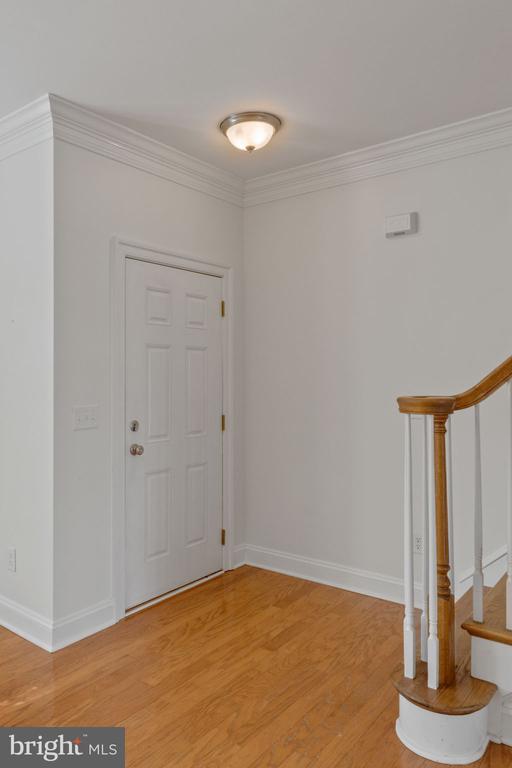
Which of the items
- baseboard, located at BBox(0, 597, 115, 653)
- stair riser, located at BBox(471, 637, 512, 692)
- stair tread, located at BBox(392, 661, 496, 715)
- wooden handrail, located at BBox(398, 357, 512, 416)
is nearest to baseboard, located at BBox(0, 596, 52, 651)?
baseboard, located at BBox(0, 597, 115, 653)

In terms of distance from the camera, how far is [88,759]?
1.90 m

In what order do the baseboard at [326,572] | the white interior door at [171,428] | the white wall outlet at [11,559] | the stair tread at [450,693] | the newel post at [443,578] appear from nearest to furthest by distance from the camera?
the stair tread at [450,693] → the newel post at [443,578] → the white wall outlet at [11,559] → the white interior door at [171,428] → the baseboard at [326,572]

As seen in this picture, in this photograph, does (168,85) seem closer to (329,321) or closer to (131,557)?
(329,321)

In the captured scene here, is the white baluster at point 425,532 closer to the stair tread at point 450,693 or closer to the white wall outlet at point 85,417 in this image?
the stair tread at point 450,693

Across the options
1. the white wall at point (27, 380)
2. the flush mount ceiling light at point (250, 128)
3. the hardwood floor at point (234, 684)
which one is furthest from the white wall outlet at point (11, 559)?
the flush mount ceiling light at point (250, 128)

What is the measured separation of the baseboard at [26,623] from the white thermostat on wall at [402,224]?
2.72 meters

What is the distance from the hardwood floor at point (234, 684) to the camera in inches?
76.2

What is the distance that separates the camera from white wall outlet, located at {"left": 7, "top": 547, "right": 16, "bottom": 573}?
112 inches

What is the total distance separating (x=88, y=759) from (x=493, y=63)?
3108 millimetres

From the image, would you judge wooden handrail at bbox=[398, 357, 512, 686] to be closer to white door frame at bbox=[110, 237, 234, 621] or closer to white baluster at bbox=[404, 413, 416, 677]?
white baluster at bbox=[404, 413, 416, 677]

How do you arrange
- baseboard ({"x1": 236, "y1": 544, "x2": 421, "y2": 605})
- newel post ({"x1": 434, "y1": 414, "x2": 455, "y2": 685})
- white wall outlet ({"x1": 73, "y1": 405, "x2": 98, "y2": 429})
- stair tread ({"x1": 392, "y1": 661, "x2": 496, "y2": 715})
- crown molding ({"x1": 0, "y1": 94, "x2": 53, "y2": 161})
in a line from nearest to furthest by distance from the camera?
stair tread ({"x1": 392, "y1": 661, "x2": 496, "y2": 715}), newel post ({"x1": 434, "y1": 414, "x2": 455, "y2": 685}), crown molding ({"x1": 0, "y1": 94, "x2": 53, "y2": 161}), white wall outlet ({"x1": 73, "y1": 405, "x2": 98, "y2": 429}), baseboard ({"x1": 236, "y1": 544, "x2": 421, "y2": 605})

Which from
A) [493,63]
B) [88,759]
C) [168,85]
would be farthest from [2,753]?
[493,63]

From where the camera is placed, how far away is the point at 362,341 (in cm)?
329

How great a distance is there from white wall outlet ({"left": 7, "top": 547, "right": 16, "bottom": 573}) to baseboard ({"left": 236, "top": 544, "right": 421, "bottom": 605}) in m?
1.45
